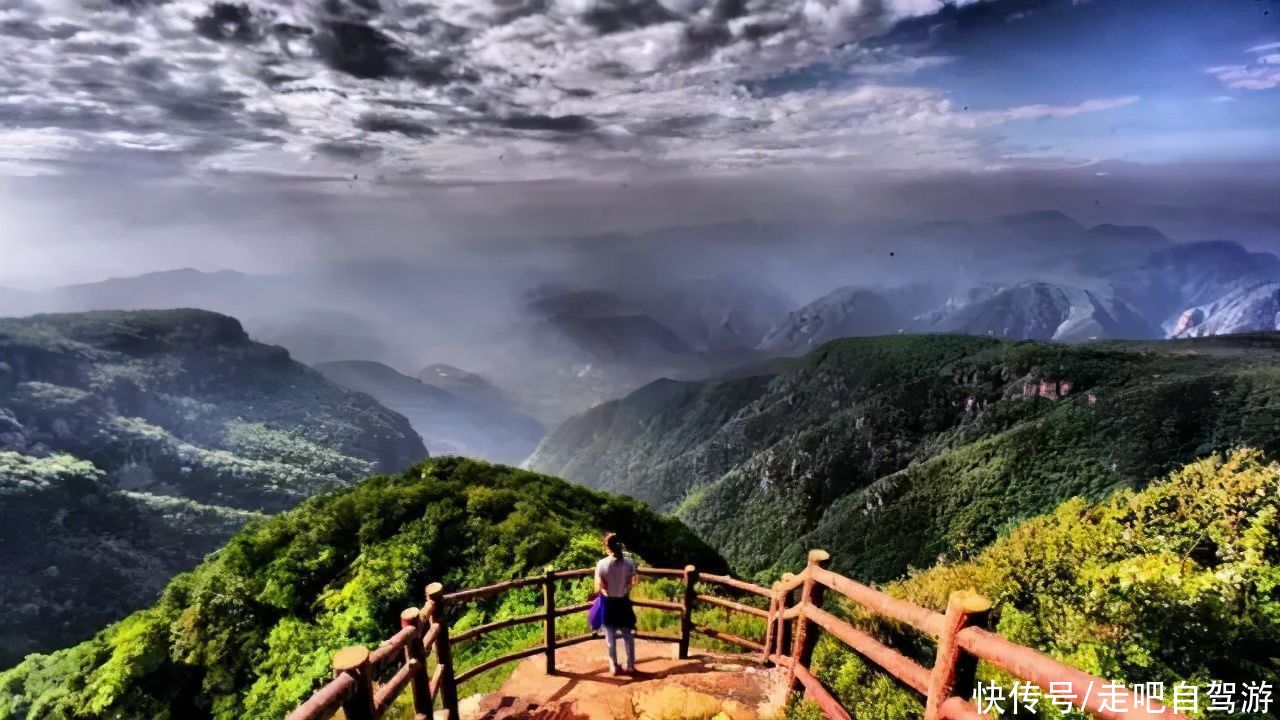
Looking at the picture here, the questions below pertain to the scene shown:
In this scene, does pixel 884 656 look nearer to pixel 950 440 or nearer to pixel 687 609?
pixel 687 609

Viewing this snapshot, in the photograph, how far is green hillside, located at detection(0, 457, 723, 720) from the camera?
11.2 meters

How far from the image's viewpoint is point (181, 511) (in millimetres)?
119125

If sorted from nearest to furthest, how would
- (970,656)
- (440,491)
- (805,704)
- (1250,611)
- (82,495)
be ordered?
1. (970,656)
2. (805,704)
3. (1250,611)
4. (440,491)
5. (82,495)

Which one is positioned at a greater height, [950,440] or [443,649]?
[443,649]

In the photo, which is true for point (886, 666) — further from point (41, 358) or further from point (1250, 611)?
point (41, 358)

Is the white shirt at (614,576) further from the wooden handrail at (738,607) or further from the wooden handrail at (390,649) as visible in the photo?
the wooden handrail at (390,649)

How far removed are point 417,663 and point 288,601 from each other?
10065mm

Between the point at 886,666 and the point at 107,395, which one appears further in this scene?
the point at 107,395

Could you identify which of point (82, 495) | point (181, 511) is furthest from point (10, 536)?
point (181, 511)

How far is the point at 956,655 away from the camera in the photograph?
3273 millimetres

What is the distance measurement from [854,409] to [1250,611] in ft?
392

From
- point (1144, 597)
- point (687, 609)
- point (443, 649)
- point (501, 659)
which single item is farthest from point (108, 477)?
point (1144, 597)

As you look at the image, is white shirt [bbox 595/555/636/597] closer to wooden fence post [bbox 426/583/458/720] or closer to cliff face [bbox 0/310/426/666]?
wooden fence post [bbox 426/583/458/720]

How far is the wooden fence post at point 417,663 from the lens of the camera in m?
4.71
